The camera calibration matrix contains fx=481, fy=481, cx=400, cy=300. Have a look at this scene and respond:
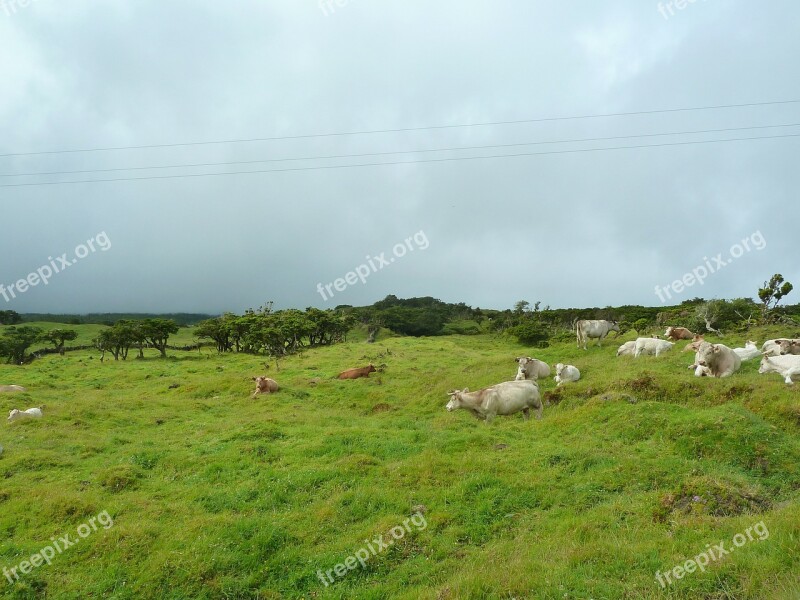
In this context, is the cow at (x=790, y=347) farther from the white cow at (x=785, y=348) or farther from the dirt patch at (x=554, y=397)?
the dirt patch at (x=554, y=397)

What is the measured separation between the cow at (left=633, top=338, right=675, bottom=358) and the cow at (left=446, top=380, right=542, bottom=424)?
7.66 meters

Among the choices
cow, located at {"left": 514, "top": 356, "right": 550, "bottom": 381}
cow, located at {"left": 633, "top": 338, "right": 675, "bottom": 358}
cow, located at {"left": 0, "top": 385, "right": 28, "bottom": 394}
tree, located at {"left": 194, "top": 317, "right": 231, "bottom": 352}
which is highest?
tree, located at {"left": 194, "top": 317, "right": 231, "bottom": 352}

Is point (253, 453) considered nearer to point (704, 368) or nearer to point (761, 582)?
→ point (761, 582)

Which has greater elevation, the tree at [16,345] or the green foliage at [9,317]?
the green foliage at [9,317]

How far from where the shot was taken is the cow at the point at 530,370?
18.6 metres

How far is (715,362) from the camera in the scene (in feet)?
51.6

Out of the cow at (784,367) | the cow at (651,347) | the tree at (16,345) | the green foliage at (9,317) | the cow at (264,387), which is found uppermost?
the green foliage at (9,317)

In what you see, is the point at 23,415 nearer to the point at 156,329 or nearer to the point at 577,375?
the point at 577,375

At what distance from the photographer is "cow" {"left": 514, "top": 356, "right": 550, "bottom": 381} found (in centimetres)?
1858

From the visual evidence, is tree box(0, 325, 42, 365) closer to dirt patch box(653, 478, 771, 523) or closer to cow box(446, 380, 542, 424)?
cow box(446, 380, 542, 424)

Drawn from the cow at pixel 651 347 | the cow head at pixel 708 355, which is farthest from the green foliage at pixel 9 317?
the cow head at pixel 708 355

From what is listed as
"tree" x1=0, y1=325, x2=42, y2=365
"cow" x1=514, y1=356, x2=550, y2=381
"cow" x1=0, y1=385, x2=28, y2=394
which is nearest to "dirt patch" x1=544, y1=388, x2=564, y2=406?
"cow" x1=514, y1=356, x2=550, y2=381

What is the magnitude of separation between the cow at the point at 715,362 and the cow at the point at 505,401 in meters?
5.41

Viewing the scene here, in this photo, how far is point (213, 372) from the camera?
3516cm
